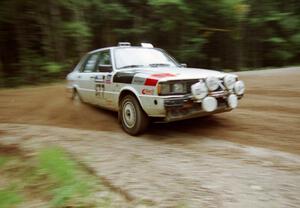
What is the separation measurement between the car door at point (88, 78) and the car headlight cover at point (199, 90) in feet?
8.51

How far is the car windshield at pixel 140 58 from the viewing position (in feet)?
21.7

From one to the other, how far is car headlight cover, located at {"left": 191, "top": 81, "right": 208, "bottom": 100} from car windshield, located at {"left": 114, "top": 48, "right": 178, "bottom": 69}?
1492 mm

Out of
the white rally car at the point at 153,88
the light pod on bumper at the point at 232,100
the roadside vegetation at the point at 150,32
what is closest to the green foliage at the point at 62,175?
the white rally car at the point at 153,88

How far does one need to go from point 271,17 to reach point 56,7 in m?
11.7

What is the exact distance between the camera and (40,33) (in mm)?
16312

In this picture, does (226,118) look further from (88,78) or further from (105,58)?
(88,78)

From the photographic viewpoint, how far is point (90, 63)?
25.4ft

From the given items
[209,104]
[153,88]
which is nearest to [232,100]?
[209,104]

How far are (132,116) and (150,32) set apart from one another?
14.3 meters

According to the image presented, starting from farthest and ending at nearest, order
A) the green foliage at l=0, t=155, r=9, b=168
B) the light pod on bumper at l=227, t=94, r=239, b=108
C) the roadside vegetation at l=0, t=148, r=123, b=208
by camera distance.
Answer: the light pod on bumper at l=227, t=94, r=239, b=108, the green foliage at l=0, t=155, r=9, b=168, the roadside vegetation at l=0, t=148, r=123, b=208

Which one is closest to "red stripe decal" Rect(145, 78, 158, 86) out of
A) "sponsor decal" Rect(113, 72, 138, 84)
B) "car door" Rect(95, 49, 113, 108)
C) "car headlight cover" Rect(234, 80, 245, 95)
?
"sponsor decal" Rect(113, 72, 138, 84)

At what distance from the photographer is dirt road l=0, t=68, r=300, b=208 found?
3.69m

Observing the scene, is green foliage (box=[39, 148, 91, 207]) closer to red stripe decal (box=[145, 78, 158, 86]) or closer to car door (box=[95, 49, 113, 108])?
red stripe decal (box=[145, 78, 158, 86])

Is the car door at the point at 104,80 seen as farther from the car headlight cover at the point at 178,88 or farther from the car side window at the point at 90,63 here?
the car headlight cover at the point at 178,88
